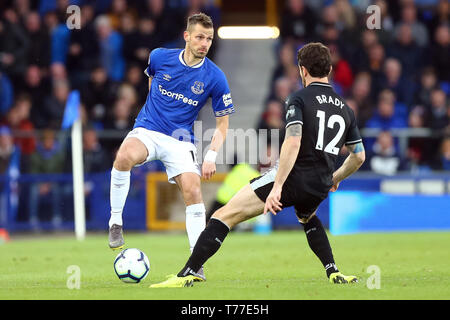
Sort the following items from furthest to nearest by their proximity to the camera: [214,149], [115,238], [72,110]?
[72,110] → [214,149] → [115,238]

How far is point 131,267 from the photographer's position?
26.0 ft

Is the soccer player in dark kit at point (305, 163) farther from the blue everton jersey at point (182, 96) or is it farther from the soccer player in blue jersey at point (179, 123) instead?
Answer: the blue everton jersey at point (182, 96)

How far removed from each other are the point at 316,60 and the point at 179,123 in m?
1.77

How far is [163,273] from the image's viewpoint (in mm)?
9164

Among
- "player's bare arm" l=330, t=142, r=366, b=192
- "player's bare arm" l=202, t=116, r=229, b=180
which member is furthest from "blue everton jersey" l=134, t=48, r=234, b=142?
"player's bare arm" l=330, t=142, r=366, b=192

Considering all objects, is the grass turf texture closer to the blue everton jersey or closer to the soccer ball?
the soccer ball

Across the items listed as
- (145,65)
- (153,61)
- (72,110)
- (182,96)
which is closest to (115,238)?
(182,96)

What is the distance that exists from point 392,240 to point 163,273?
5.35 m

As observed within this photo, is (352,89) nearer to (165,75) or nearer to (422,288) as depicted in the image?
(165,75)

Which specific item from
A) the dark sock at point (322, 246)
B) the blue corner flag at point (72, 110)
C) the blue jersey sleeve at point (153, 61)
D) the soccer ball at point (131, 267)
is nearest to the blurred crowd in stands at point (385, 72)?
the blue corner flag at point (72, 110)

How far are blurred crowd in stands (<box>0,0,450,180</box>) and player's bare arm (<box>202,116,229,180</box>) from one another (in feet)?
25.5

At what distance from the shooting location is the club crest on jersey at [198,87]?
866 cm

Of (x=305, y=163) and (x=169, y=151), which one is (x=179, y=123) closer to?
(x=169, y=151)

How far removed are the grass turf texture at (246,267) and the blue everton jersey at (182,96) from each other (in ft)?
4.77
